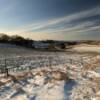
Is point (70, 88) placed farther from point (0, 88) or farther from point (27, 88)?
point (0, 88)

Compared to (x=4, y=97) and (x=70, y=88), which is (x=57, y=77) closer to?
(x=70, y=88)

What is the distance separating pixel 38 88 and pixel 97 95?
2.57 metres

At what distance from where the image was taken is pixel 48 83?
911cm

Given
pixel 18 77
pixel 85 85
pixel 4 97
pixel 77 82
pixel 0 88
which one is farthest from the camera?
pixel 18 77

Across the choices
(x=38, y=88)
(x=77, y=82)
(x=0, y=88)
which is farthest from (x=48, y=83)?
(x=0, y=88)

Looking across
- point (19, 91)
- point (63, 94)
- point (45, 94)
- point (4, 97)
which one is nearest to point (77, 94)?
point (63, 94)

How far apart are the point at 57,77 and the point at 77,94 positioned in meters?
2.57

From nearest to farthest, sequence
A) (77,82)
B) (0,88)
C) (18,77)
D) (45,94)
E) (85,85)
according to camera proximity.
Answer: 1. (45,94)
2. (0,88)
3. (85,85)
4. (77,82)
5. (18,77)

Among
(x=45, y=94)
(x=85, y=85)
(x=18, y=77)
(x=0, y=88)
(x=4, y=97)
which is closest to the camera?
(x=4, y=97)

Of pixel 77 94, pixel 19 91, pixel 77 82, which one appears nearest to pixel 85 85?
pixel 77 82

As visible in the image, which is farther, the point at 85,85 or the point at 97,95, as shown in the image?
the point at 85,85

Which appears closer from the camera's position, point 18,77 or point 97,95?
point 97,95

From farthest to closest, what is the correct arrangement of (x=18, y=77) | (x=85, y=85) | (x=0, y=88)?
(x=18, y=77) → (x=85, y=85) → (x=0, y=88)

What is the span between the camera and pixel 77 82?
9508 millimetres
